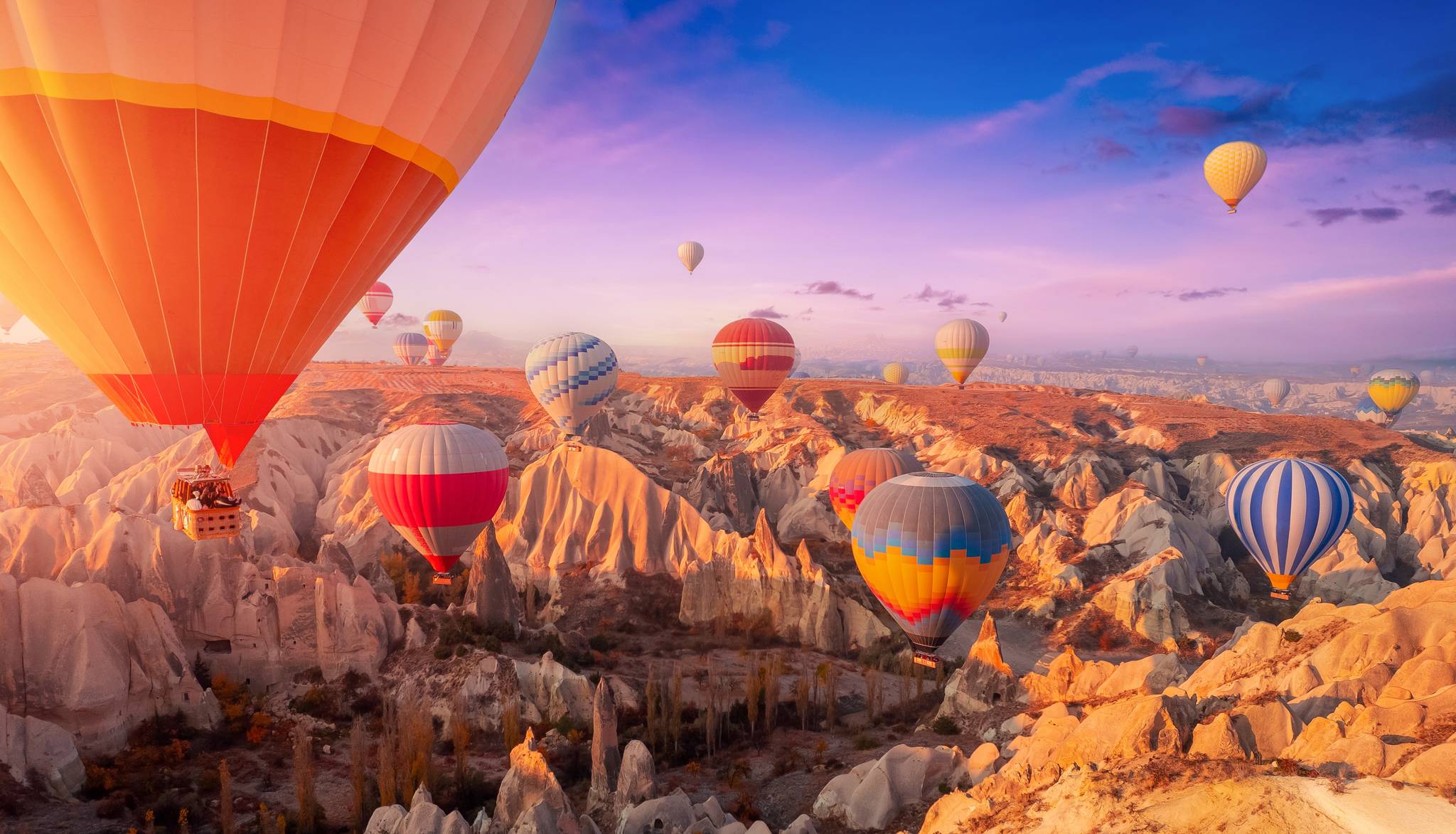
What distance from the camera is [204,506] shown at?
1762 centimetres

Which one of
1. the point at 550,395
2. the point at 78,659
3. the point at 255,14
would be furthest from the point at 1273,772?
the point at 550,395

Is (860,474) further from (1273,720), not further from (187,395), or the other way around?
(187,395)

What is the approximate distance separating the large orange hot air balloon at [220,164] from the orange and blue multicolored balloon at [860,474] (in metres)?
28.5

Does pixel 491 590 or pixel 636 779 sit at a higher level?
pixel 491 590

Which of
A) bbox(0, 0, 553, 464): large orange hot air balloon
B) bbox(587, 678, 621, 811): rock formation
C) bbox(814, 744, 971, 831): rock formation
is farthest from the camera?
bbox(587, 678, 621, 811): rock formation

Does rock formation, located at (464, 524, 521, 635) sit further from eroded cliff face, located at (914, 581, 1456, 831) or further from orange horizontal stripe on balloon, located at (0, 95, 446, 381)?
eroded cliff face, located at (914, 581, 1456, 831)

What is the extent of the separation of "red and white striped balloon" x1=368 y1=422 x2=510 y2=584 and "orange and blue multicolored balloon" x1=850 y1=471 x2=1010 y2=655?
1512cm

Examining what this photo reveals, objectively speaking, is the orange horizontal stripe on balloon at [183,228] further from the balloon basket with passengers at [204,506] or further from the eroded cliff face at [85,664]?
the eroded cliff face at [85,664]

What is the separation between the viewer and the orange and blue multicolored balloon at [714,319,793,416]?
53.5 meters

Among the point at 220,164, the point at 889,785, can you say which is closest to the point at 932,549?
the point at 889,785

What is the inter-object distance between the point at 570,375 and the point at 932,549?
25886mm

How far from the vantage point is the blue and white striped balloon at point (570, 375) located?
147 feet

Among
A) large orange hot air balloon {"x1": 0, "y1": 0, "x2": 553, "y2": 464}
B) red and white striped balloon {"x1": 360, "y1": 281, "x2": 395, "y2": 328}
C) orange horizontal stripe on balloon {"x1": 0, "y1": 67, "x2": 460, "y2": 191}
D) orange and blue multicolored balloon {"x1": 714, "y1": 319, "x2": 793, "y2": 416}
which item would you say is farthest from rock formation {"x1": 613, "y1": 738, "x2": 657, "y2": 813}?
red and white striped balloon {"x1": 360, "y1": 281, "x2": 395, "y2": 328}

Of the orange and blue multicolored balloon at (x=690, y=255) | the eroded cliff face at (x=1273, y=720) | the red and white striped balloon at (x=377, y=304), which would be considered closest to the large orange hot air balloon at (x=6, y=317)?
the red and white striped balloon at (x=377, y=304)
